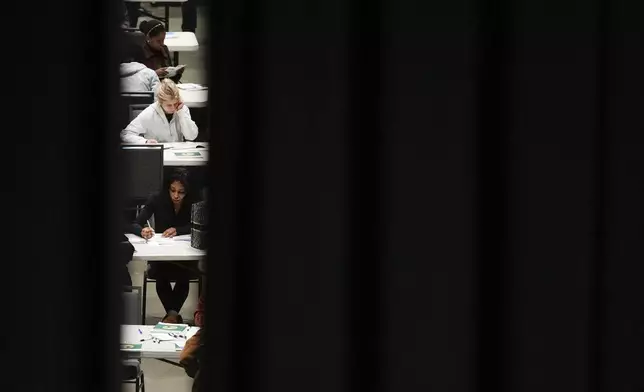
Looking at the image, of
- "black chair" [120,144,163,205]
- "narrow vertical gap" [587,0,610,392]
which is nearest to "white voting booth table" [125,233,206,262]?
"black chair" [120,144,163,205]

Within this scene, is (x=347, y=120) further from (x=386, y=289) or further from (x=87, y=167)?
(x=87, y=167)

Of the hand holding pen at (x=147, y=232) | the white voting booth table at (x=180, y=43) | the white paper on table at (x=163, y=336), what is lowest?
the white paper on table at (x=163, y=336)

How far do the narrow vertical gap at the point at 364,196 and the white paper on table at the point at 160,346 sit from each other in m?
2.43

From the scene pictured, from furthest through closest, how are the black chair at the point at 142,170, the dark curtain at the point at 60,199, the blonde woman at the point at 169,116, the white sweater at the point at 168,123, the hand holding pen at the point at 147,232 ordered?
the hand holding pen at the point at 147,232 → the blonde woman at the point at 169,116 → the white sweater at the point at 168,123 → the black chair at the point at 142,170 → the dark curtain at the point at 60,199

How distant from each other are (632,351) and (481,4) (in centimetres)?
53

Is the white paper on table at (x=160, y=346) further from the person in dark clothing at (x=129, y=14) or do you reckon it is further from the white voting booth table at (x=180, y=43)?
the white voting booth table at (x=180, y=43)

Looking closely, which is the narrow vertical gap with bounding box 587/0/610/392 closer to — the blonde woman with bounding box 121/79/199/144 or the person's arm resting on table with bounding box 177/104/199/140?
the blonde woman with bounding box 121/79/199/144

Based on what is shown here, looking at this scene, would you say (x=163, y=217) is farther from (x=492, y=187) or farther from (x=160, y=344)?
(x=492, y=187)

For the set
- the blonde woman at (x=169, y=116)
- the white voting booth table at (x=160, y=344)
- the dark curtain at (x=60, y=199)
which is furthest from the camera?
the blonde woman at (x=169, y=116)

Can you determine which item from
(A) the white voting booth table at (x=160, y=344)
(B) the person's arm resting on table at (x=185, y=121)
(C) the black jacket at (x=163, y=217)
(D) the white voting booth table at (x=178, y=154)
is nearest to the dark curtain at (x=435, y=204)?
(D) the white voting booth table at (x=178, y=154)

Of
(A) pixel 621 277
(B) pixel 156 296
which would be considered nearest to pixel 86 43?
(A) pixel 621 277

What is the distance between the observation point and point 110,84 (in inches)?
49.8

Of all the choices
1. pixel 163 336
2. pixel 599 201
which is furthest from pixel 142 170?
pixel 163 336

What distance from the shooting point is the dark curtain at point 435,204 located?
4.26 feet
